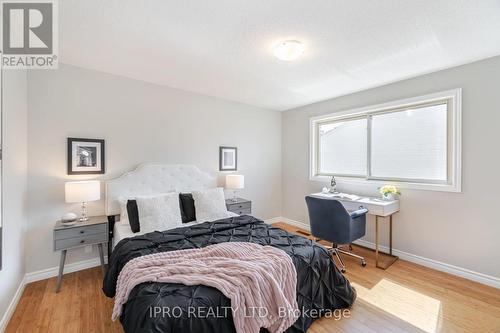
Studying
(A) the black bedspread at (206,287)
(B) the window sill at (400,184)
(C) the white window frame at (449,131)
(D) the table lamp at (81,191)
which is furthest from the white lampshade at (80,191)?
(C) the white window frame at (449,131)

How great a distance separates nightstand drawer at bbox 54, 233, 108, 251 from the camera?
2.36m

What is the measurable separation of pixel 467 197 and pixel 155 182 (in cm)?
400

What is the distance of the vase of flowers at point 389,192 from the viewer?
3.14m

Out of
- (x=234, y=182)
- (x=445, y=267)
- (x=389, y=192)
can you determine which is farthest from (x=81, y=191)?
(x=445, y=267)

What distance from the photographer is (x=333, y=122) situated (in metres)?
4.22

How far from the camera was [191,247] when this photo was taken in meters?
2.03

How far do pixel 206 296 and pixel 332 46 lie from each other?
8.13 ft

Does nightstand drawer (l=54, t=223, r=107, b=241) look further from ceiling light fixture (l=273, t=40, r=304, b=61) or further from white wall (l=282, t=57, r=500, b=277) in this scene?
white wall (l=282, t=57, r=500, b=277)

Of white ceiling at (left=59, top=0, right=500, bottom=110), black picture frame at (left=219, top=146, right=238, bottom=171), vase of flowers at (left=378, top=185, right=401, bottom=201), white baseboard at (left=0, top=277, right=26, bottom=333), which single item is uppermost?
white ceiling at (left=59, top=0, right=500, bottom=110)

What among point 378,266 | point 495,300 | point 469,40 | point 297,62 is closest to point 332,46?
point 297,62

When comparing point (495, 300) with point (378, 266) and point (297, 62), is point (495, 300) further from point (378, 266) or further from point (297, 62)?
point (297, 62)

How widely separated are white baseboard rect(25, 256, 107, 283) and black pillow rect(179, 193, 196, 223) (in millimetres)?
1187

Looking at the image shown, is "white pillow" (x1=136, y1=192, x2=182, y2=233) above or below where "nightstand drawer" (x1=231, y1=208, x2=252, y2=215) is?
above

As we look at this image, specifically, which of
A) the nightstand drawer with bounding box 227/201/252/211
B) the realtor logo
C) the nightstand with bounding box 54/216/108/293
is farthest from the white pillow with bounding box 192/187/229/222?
the realtor logo
